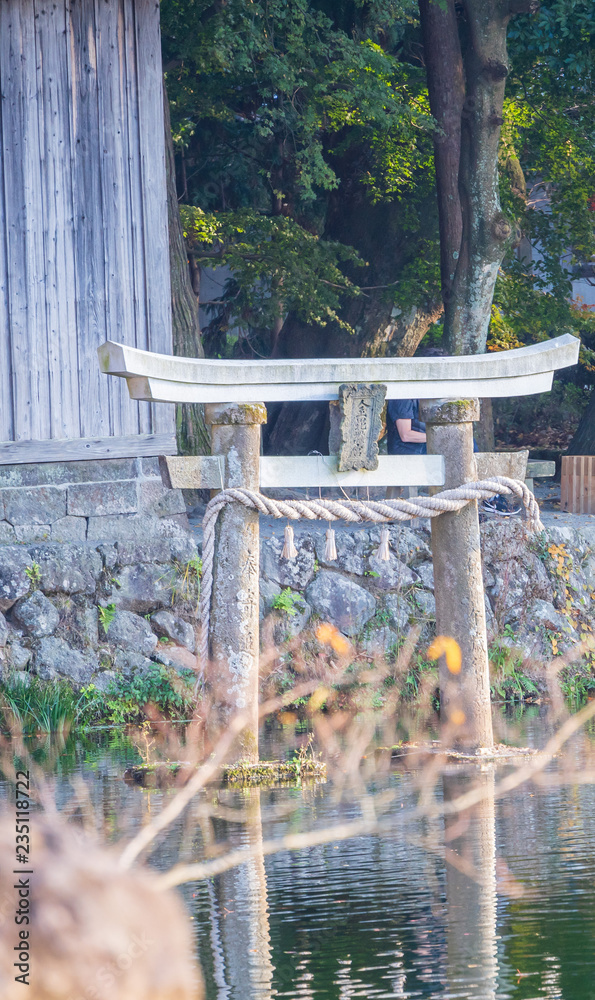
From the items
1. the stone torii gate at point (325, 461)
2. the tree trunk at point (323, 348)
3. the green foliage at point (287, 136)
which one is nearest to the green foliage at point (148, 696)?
the stone torii gate at point (325, 461)

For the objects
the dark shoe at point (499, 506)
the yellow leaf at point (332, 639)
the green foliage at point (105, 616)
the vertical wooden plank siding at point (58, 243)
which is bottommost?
the yellow leaf at point (332, 639)

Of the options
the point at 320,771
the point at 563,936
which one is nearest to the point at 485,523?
the point at 320,771

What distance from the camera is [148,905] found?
4.72 feet

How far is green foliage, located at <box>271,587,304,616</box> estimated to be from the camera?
8758 millimetres

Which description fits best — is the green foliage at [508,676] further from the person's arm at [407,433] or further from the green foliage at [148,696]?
the green foliage at [148,696]

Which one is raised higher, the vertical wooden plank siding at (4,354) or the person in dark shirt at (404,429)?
the vertical wooden plank siding at (4,354)

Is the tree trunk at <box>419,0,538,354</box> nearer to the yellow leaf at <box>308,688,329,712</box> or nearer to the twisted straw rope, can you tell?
the yellow leaf at <box>308,688,329,712</box>

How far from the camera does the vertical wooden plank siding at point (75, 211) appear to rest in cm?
810

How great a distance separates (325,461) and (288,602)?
269cm

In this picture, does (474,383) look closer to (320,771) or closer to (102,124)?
(320,771)

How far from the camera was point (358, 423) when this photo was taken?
6234mm

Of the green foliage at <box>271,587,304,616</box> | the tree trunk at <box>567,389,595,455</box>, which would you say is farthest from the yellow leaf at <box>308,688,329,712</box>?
the tree trunk at <box>567,389,595,455</box>

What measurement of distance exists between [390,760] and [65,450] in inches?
127

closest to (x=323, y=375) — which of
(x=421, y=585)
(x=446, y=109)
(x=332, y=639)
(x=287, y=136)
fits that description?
(x=332, y=639)
